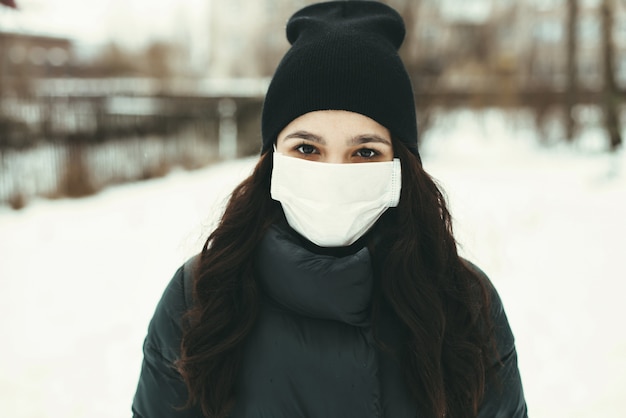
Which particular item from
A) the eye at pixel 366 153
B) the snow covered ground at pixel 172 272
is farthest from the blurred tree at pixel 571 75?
the eye at pixel 366 153

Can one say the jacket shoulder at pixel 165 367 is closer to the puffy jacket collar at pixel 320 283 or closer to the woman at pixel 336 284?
the woman at pixel 336 284

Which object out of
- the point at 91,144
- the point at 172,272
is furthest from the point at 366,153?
the point at 91,144

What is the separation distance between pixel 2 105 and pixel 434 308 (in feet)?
37.3

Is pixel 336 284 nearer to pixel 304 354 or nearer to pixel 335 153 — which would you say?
pixel 304 354

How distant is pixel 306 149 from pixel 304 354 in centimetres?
52

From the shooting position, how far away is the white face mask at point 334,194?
150 centimetres

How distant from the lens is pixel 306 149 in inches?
59.5

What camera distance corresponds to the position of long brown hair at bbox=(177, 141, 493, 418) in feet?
4.65

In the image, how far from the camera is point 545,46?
25.9 metres

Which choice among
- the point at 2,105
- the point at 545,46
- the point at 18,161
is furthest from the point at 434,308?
the point at 545,46

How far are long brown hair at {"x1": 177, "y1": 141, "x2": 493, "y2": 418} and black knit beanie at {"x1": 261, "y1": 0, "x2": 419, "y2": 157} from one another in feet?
0.38

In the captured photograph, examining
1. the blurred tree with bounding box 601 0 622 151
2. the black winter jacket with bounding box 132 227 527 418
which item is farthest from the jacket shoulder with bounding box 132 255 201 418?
the blurred tree with bounding box 601 0 622 151

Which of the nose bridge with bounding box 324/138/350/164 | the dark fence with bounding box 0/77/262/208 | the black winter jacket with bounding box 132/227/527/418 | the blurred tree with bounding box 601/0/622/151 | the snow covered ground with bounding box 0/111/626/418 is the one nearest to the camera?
the black winter jacket with bounding box 132/227/527/418

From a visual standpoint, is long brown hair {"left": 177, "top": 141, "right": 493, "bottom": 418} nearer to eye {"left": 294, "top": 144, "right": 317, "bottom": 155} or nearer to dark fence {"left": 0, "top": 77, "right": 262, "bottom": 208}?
eye {"left": 294, "top": 144, "right": 317, "bottom": 155}
